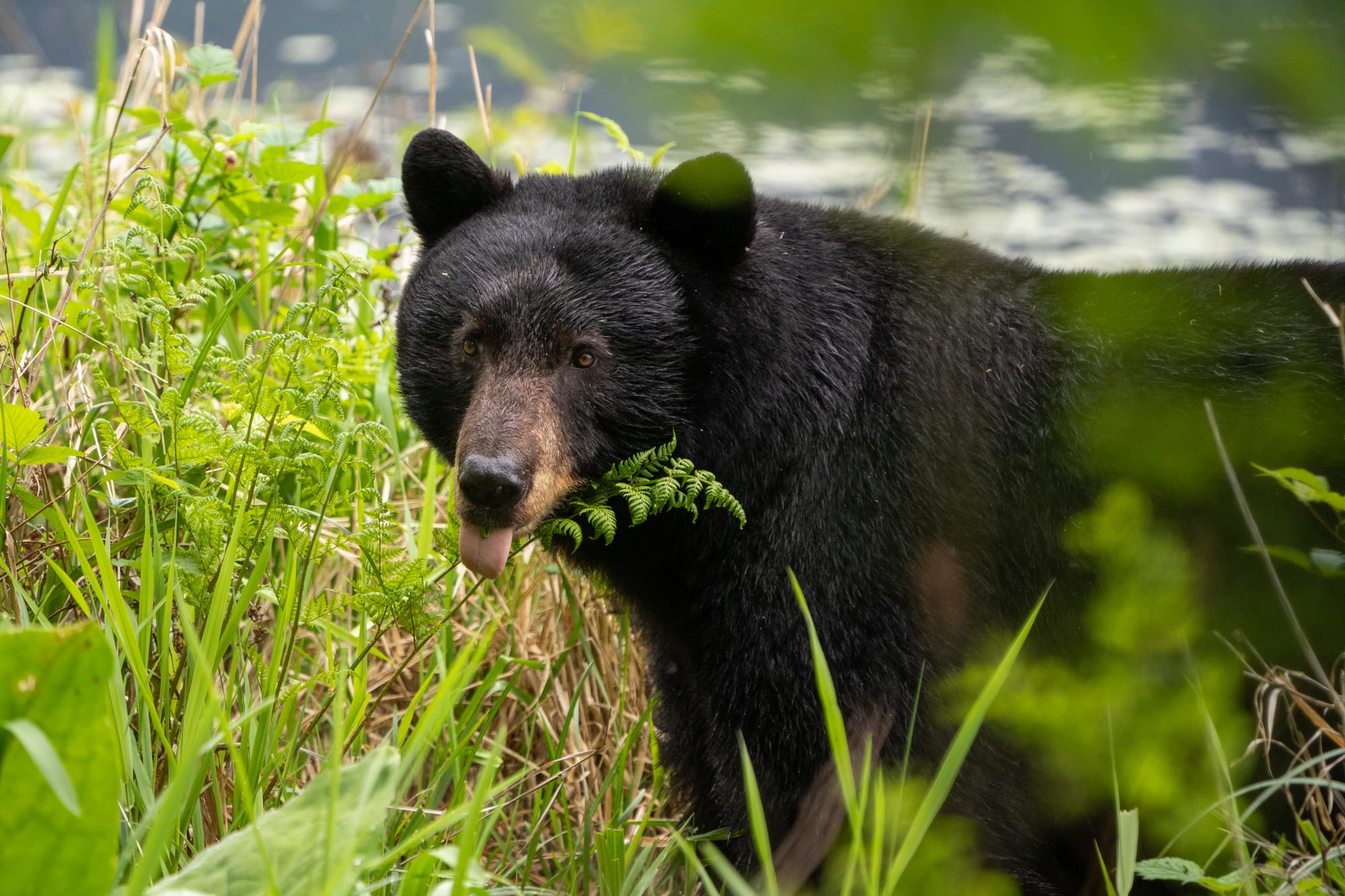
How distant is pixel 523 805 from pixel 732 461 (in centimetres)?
175

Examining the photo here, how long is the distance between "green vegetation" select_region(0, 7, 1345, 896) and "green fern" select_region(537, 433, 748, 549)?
15 millimetres

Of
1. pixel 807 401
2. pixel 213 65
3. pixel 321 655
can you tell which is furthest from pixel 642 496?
pixel 213 65

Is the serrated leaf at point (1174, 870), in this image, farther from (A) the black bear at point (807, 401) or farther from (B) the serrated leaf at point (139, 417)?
(B) the serrated leaf at point (139, 417)

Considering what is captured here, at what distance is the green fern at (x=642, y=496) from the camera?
2.64 meters

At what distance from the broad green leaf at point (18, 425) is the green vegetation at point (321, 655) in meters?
0.01

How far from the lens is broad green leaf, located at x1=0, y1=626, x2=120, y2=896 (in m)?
1.63

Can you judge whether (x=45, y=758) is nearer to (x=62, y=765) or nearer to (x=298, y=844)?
(x=62, y=765)

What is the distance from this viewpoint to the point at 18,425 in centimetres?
275

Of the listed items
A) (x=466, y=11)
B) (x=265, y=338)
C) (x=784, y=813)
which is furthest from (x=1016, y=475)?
(x=466, y=11)

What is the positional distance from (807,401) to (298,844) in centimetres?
173

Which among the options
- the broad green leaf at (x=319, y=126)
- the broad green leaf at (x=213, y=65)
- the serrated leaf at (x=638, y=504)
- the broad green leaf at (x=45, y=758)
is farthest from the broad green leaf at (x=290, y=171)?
the broad green leaf at (x=45, y=758)

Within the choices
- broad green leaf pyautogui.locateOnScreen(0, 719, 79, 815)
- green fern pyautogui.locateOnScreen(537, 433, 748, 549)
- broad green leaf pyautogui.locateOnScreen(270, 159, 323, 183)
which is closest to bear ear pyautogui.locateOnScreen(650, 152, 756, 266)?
green fern pyautogui.locateOnScreen(537, 433, 748, 549)

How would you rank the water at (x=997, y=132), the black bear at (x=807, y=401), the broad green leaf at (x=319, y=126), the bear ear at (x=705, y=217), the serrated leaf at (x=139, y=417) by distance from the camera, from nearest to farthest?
1. the water at (x=997, y=132)
2. the serrated leaf at (x=139, y=417)
3. the bear ear at (x=705, y=217)
4. the black bear at (x=807, y=401)
5. the broad green leaf at (x=319, y=126)

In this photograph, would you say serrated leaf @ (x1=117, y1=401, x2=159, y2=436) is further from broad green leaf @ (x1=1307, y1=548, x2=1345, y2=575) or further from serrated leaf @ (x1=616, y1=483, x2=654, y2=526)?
broad green leaf @ (x1=1307, y1=548, x2=1345, y2=575)
